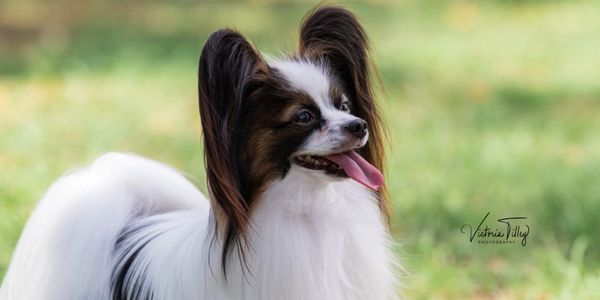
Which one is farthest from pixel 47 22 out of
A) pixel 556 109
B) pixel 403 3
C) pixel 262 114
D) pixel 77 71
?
pixel 262 114

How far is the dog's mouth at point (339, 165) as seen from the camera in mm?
3070

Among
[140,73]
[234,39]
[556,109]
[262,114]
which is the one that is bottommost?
[556,109]

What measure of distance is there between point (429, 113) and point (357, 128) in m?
4.50

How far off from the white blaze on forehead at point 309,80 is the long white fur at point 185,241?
21mm

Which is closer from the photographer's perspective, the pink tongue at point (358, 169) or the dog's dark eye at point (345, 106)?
the pink tongue at point (358, 169)

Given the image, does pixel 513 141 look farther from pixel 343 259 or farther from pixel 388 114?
pixel 343 259

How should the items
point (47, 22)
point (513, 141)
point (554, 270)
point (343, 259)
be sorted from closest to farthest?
1. point (343, 259)
2. point (554, 270)
3. point (513, 141)
4. point (47, 22)

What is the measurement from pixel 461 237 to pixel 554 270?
1.94 ft

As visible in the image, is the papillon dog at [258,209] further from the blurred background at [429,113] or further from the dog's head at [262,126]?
the blurred background at [429,113]

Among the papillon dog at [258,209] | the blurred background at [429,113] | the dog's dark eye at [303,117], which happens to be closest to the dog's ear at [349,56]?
the papillon dog at [258,209]

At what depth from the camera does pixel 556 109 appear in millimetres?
7484

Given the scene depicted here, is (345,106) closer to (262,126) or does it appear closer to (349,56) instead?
(349,56)

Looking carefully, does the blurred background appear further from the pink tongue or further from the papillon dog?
the pink tongue

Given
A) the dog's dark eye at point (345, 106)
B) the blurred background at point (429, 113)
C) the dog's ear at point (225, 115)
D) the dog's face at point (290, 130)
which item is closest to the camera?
the dog's ear at point (225, 115)
